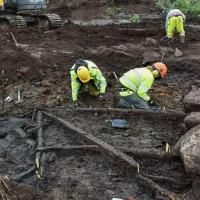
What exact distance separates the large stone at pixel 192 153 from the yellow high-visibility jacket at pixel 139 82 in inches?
135

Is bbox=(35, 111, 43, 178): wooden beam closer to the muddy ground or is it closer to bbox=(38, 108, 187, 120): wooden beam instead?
the muddy ground

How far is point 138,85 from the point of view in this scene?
10.5m

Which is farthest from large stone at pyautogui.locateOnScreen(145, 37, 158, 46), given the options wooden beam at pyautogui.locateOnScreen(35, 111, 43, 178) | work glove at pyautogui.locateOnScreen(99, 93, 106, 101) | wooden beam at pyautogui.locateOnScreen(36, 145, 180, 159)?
wooden beam at pyautogui.locateOnScreen(36, 145, 180, 159)

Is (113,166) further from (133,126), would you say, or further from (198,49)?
(198,49)

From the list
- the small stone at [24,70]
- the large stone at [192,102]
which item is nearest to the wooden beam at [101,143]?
the large stone at [192,102]

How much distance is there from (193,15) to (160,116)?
52.6 ft

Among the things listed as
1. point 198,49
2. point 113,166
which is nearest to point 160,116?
point 113,166

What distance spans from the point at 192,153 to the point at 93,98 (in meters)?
5.07

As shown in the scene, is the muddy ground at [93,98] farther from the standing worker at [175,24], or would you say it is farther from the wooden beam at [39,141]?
the standing worker at [175,24]

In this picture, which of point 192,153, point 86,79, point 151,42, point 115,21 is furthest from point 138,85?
point 115,21

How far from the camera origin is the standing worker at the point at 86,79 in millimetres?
10641

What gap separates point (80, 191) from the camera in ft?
23.2

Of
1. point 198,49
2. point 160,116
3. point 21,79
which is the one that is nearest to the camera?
point 160,116

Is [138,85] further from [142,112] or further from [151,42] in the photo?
[151,42]
